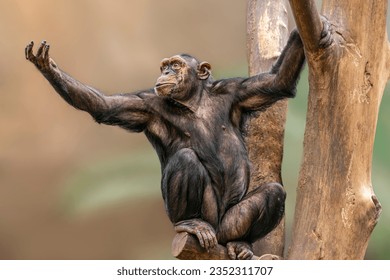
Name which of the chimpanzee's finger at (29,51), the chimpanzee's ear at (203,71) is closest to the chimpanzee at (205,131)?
the chimpanzee's ear at (203,71)

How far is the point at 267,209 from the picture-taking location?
5910mm

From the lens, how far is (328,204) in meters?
5.53

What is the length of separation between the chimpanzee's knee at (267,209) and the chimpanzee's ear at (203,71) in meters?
0.94

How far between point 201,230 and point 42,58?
1504 mm

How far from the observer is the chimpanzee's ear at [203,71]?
20.6ft

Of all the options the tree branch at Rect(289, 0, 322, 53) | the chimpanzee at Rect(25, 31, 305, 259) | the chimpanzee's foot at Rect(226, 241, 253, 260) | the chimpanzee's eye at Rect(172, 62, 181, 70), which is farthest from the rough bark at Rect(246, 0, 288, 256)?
the tree branch at Rect(289, 0, 322, 53)

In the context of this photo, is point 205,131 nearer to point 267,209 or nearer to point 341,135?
point 267,209

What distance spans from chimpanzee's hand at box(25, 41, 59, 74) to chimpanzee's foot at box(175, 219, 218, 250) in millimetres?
1315

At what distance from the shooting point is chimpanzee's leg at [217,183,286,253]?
5848 millimetres

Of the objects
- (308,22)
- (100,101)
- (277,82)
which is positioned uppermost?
(308,22)

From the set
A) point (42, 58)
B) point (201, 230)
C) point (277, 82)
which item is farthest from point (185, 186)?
point (42, 58)

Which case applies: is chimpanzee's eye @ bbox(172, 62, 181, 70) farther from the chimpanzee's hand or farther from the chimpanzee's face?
the chimpanzee's hand

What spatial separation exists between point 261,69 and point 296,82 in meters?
1.08

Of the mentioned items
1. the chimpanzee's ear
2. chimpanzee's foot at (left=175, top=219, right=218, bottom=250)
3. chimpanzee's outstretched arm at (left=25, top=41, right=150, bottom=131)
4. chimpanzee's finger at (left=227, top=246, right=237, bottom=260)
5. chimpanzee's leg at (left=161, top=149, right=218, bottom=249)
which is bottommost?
chimpanzee's finger at (left=227, top=246, right=237, bottom=260)
